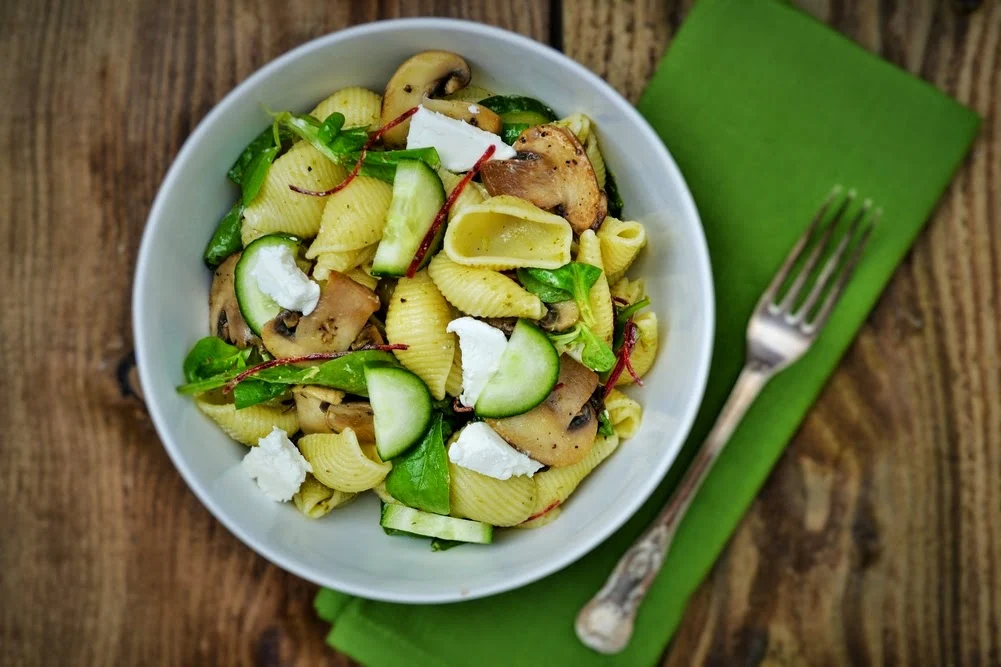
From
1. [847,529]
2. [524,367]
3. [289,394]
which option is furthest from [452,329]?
[847,529]

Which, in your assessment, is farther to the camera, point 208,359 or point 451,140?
point 208,359

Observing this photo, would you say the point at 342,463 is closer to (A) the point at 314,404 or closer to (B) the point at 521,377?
(A) the point at 314,404

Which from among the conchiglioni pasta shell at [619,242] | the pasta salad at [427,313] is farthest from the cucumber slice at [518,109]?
the conchiglioni pasta shell at [619,242]

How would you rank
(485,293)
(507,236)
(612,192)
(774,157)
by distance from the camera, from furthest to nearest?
1. (774,157)
2. (612,192)
3. (507,236)
4. (485,293)

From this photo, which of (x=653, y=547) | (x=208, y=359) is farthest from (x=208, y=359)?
(x=653, y=547)

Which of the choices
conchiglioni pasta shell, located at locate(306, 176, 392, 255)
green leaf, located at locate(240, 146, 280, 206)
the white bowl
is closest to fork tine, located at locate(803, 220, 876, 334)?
the white bowl

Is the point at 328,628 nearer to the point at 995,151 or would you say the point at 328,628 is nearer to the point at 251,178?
the point at 251,178

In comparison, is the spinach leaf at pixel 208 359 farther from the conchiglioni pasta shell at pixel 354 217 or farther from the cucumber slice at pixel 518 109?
the cucumber slice at pixel 518 109
